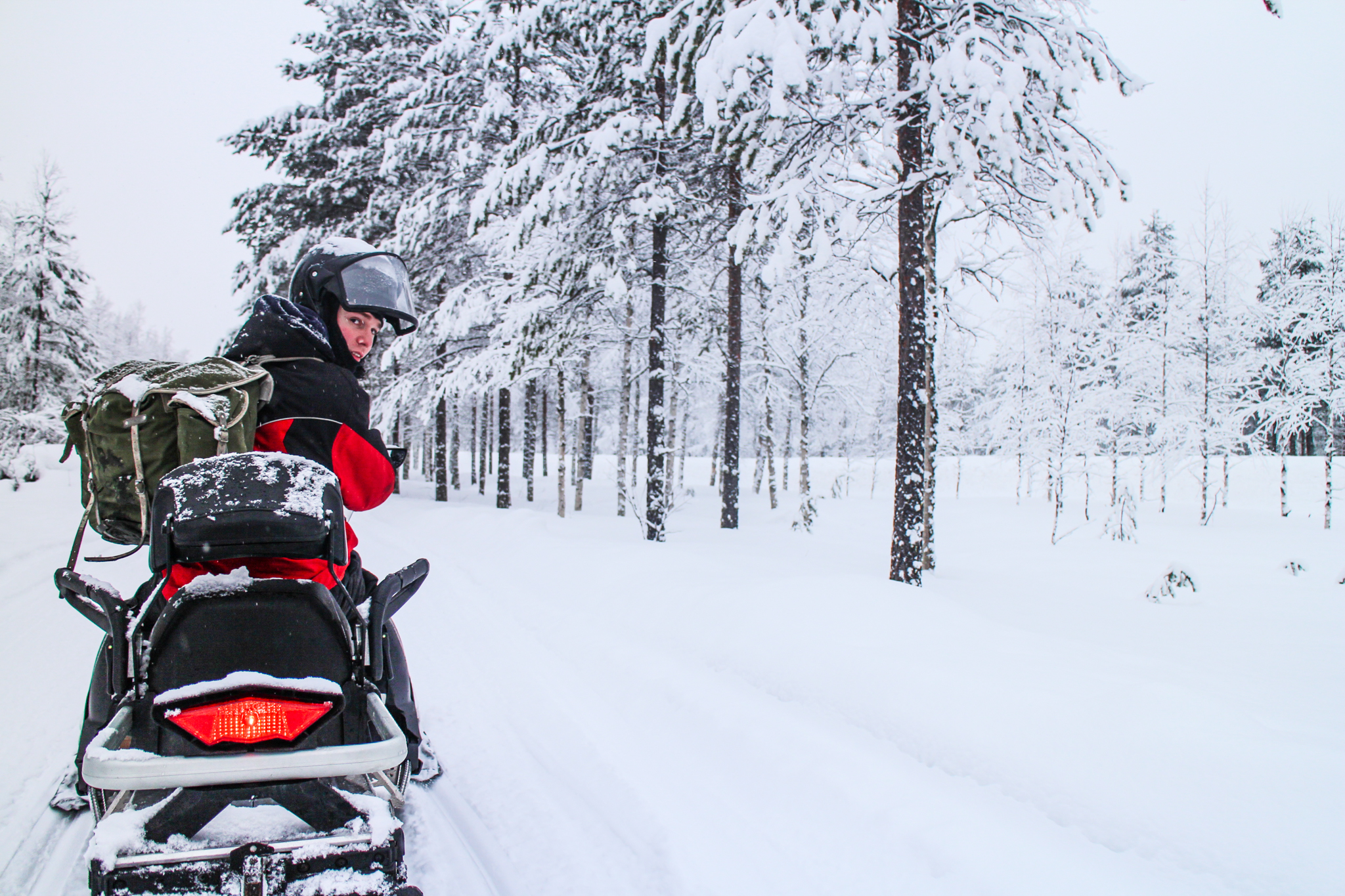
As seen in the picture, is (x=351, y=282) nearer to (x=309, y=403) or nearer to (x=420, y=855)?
(x=309, y=403)

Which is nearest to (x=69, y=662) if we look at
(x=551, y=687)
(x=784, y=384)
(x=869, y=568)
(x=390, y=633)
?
(x=551, y=687)

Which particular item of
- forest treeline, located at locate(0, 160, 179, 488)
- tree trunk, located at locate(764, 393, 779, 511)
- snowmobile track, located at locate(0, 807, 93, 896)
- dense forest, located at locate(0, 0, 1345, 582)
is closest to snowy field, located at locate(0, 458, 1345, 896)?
snowmobile track, located at locate(0, 807, 93, 896)

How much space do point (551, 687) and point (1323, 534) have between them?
22577mm

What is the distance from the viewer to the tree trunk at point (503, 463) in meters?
17.6

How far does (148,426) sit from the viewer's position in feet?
6.83

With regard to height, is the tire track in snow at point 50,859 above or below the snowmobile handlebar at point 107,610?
below

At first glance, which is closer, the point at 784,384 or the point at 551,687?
the point at 551,687

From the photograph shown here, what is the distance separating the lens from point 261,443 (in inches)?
93.0

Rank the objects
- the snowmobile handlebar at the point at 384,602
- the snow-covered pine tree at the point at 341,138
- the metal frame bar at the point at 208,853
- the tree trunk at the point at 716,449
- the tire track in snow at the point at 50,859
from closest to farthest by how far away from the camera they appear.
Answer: the metal frame bar at the point at 208,853, the snowmobile handlebar at the point at 384,602, the tire track in snow at the point at 50,859, the snow-covered pine tree at the point at 341,138, the tree trunk at the point at 716,449

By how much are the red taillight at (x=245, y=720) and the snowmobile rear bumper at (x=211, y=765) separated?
1.8 inches

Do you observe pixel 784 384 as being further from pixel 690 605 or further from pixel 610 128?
pixel 690 605

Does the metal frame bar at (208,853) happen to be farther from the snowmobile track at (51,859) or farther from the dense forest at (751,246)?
the dense forest at (751,246)

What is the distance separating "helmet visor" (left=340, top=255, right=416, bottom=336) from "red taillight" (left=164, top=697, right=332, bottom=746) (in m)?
1.64

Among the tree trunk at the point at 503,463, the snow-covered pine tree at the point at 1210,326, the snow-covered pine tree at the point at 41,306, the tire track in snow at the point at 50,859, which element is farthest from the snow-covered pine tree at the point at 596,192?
the snow-covered pine tree at the point at 41,306
